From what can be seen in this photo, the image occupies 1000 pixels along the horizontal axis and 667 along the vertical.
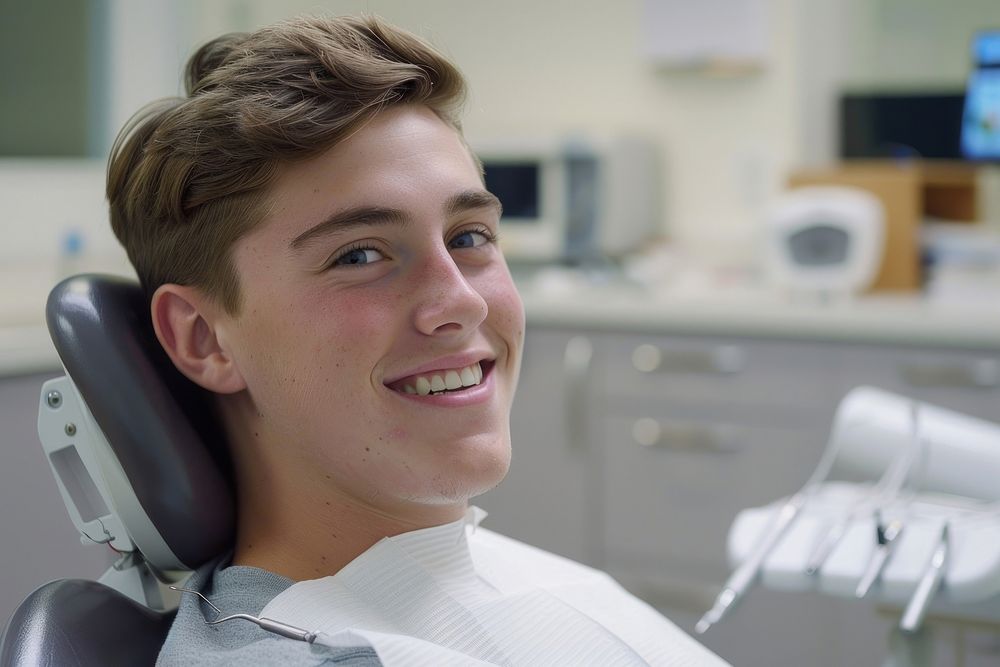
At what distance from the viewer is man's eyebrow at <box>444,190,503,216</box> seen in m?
0.99

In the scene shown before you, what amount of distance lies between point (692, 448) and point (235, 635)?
1873 millimetres

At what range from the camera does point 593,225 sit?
10.2 ft

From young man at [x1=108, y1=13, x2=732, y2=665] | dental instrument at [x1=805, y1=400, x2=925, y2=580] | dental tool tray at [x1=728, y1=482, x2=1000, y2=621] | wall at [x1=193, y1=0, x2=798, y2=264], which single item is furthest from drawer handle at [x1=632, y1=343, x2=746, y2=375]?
young man at [x1=108, y1=13, x2=732, y2=665]

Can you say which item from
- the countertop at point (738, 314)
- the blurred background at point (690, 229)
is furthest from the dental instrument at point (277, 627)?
the countertop at point (738, 314)

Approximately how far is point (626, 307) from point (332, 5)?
1565 mm

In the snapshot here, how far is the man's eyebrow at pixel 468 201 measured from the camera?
→ 99cm

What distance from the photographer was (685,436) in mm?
2639

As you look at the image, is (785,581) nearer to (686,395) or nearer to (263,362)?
(263,362)

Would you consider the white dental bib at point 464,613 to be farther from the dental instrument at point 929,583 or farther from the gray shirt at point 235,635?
the dental instrument at point 929,583

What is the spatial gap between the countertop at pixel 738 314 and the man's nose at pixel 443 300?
1306mm

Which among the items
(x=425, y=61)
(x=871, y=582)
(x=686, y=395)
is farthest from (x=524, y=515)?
(x=425, y=61)

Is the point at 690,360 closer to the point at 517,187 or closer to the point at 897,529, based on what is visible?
the point at 517,187

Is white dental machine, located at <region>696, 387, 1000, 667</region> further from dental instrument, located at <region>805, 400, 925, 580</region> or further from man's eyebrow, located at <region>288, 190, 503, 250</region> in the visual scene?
man's eyebrow, located at <region>288, 190, 503, 250</region>

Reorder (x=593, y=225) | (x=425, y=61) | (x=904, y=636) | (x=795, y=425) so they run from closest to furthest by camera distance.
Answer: (x=425, y=61) < (x=904, y=636) < (x=795, y=425) < (x=593, y=225)
